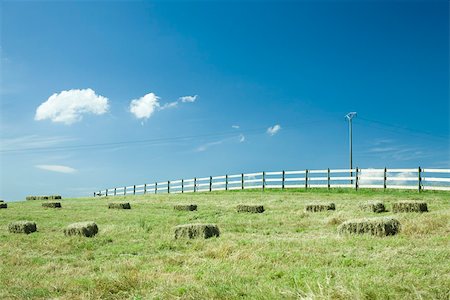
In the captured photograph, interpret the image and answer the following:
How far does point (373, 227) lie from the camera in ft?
37.5

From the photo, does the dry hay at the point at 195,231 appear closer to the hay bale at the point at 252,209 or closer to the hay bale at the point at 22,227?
the hay bale at the point at 22,227

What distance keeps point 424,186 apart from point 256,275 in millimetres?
27720

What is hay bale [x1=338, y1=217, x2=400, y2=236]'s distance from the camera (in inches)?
445

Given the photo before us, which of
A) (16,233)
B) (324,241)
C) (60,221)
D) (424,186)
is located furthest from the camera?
(424,186)

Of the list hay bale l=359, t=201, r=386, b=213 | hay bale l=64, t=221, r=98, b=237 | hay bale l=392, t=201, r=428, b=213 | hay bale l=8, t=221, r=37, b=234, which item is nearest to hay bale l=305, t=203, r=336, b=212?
hay bale l=359, t=201, r=386, b=213

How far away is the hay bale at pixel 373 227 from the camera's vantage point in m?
11.3

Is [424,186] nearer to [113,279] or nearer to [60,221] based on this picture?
[60,221]

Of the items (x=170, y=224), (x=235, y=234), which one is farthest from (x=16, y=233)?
(x=235, y=234)

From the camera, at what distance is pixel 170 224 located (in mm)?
15539

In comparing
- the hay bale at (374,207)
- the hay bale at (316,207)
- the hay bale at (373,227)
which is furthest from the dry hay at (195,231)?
the hay bale at (374,207)

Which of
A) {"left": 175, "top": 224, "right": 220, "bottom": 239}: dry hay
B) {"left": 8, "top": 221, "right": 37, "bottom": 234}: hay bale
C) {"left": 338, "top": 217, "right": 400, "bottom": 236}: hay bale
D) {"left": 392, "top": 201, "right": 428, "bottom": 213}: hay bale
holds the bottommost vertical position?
{"left": 8, "top": 221, "right": 37, "bottom": 234}: hay bale

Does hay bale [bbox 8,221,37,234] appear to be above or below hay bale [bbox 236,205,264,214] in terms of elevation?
below

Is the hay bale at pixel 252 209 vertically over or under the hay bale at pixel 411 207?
under

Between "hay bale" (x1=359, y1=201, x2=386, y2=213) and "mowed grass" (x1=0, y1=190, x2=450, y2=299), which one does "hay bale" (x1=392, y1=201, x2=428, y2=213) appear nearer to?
"hay bale" (x1=359, y1=201, x2=386, y2=213)
